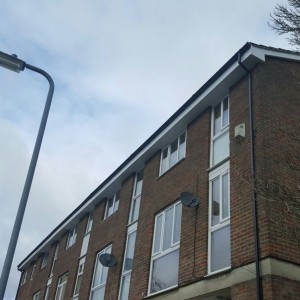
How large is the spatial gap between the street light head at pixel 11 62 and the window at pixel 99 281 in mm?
9355

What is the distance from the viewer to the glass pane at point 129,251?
45.2ft

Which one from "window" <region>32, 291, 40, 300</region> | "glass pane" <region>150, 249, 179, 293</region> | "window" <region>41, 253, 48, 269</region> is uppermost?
"window" <region>41, 253, 48, 269</region>

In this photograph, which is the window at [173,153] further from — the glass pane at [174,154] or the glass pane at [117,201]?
the glass pane at [117,201]

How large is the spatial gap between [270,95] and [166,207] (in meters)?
4.39

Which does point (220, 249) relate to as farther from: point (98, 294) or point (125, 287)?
point (98, 294)

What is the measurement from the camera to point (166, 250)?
11875mm

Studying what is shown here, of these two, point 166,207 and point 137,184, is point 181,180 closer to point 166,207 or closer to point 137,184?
point 166,207

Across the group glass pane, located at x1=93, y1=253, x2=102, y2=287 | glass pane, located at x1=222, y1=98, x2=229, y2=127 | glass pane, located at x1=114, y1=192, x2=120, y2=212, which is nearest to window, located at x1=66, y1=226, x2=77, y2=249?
glass pane, located at x1=114, y1=192, x2=120, y2=212

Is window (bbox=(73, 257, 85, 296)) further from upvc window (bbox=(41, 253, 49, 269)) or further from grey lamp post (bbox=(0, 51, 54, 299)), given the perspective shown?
grey lamp post (bbox=(0, 51, 54, 299))

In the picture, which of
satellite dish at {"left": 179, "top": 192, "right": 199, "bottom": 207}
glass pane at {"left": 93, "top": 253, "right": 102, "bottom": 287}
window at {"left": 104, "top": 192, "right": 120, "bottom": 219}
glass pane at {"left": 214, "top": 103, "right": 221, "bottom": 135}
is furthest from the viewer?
window at {"left": 104, "top": 192, "right": 120, "bottom": 219}

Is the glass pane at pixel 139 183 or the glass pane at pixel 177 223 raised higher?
the glass pane at pixel 139 183

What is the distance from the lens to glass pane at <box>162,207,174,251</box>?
12016 millimetres

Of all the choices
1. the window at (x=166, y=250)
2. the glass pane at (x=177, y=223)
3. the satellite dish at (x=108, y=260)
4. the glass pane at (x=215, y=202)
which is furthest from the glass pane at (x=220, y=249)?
the satellite dish at (x=108, y=260)

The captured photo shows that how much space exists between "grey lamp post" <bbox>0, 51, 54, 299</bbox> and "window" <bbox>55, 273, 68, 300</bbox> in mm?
12647
